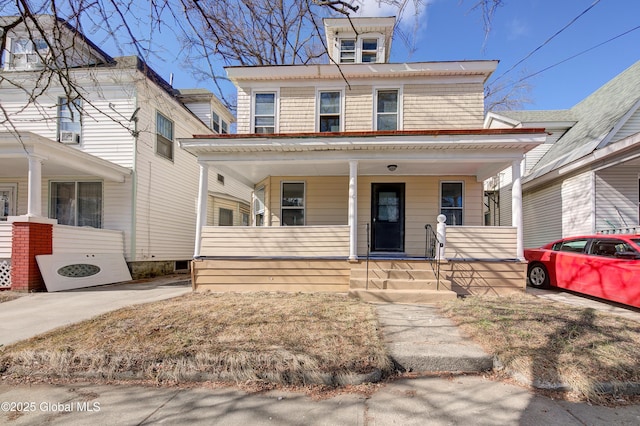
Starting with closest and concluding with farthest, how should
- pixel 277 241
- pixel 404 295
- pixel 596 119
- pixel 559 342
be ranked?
pixel 559 342 → pixel 404 295 → pixel 277 241 → pixel 596 119

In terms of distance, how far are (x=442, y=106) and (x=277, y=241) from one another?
242 inches

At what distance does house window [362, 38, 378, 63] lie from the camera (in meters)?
10.7

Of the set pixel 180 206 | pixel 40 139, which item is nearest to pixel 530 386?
pixel 40 139

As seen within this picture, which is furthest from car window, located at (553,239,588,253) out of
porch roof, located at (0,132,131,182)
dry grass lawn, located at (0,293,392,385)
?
porch roof, located at (0,132,131,182)

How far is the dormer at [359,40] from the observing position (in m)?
10.4

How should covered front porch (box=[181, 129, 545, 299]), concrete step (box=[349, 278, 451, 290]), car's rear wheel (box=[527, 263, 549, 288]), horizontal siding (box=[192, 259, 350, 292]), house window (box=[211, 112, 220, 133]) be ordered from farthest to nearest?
house window (box=[211, 112, 220, 133])
car's rear wheel (box=[527, 263, 549, 288])
horizontal siding (box=[192, 259, 350, 292])
covered front porch (box=[181, 129, 545, 299])
concrete step (box=[349, 278, 451, 290])

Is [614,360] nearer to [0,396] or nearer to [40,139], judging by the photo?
[0,396]

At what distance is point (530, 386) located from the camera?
2.95m

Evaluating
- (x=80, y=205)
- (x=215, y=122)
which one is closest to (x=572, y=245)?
(x=80, y=205)

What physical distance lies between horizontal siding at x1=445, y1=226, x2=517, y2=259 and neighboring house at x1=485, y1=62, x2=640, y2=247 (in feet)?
10.8

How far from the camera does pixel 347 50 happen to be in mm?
10711

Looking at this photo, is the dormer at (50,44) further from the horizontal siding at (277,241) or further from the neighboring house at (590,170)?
the neighboring house at (590,170)

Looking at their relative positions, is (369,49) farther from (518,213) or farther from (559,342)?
(559,342)

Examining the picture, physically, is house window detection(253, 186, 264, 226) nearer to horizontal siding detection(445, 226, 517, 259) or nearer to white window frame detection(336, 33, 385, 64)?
white window frame detection(336, 33, 385, 64)
